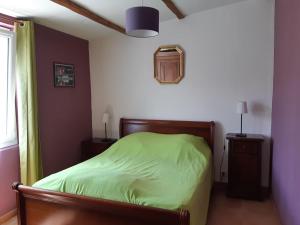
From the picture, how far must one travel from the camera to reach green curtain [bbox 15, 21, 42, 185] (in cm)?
284

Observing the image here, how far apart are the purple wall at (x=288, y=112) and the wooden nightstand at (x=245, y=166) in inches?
10.3

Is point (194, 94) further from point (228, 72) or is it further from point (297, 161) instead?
point (297, 161)

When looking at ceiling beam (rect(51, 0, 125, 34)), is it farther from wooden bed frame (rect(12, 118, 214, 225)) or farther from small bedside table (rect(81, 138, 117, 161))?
wooden bed frame (rect(12, 118, 214, 225))

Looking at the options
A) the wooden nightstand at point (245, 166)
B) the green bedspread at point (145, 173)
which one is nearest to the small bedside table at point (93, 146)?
the green bedspread at point (145, 173)

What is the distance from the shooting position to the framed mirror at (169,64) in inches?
144

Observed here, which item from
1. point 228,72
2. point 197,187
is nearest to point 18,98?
point 197,187

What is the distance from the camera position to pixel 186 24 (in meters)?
3.62

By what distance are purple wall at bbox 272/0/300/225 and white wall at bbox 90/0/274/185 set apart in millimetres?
364

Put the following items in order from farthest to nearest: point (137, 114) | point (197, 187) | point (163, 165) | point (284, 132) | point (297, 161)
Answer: point (137, 114) < point (163, 165) < point (284, 132) < point (197, 187) < point (297, 161)

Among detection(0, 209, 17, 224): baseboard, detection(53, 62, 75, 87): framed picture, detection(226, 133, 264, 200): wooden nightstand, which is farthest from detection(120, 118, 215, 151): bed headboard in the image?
detection(0, 209, 17, 224): baseboard

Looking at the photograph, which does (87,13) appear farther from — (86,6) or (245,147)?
(245,147)

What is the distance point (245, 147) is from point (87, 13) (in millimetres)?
2478

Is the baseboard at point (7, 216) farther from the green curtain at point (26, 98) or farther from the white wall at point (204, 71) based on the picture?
the white wall at point (204, 71)

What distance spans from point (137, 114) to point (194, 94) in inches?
36.6
